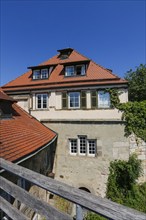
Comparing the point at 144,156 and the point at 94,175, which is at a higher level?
the point at 144,156

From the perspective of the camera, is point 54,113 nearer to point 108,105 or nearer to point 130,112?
point 108,105

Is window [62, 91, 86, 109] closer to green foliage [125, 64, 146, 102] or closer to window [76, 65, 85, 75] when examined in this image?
window [76, 65, 85, 75]

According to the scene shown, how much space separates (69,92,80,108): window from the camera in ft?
48.0

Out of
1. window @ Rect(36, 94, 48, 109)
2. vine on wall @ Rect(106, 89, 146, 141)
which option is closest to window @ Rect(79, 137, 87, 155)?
vine on wall @ Rect(106, 89, 146, 141)

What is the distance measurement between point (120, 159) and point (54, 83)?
8.19 m

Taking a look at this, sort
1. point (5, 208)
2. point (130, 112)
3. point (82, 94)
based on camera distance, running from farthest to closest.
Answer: point (82, 94), point (130, 112), point (5, 208)

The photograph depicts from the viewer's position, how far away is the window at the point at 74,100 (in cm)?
1440

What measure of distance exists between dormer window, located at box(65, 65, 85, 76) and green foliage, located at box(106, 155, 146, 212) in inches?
309

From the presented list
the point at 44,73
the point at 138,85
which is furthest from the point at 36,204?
the point at 138,85

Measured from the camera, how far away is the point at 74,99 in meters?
14.7

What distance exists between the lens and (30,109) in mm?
15500

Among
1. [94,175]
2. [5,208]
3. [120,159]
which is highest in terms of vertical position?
[5,208]

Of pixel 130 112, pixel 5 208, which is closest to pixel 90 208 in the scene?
pixel 5 208

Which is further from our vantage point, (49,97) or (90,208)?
(49,97)
